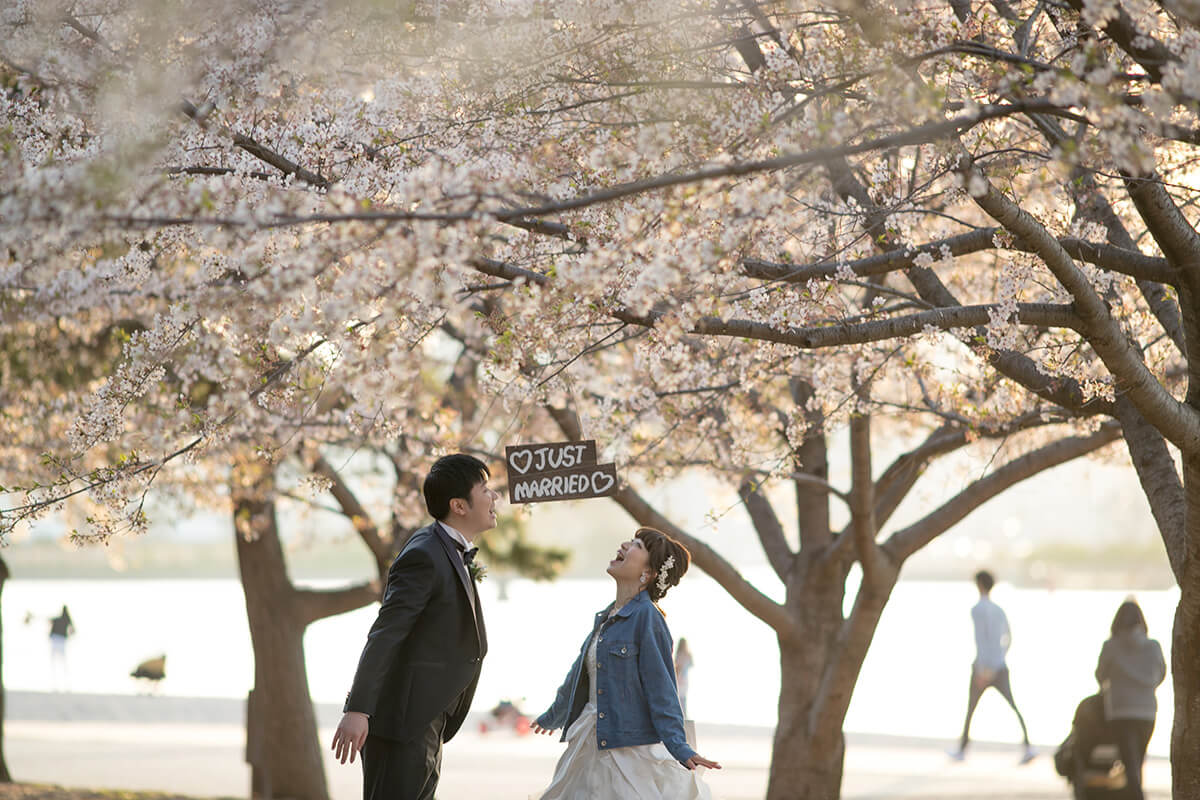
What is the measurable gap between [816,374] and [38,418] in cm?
580

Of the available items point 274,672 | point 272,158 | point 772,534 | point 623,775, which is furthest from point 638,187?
point 274,672

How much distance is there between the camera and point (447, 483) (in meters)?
4.71

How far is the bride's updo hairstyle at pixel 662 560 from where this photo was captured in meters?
5.16

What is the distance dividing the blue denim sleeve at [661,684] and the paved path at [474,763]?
17.4 ft

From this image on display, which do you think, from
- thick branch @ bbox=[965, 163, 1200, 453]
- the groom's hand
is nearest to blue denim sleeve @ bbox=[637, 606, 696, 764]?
the groom's hand

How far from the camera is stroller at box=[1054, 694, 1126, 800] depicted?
26.2ft

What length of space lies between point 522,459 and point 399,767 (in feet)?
4.69

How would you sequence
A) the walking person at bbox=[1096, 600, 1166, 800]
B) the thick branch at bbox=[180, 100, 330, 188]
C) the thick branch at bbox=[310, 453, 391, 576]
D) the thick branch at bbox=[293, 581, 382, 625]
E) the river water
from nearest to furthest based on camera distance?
the thick branch at bbox=[180, 100, 330, 188] → the walking person at bbox=[1096, 600, 1166, 800] → the thick branch at bbox=[310, 453, 391, 576] → the thick branch at bbox=[293, 581, 382, 625] → the river water

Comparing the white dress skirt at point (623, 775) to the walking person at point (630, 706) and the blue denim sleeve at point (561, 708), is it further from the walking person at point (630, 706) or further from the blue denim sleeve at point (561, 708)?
the blue denim sleeve at point (561, 708)

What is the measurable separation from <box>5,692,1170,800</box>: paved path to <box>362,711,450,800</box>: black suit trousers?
5.66m

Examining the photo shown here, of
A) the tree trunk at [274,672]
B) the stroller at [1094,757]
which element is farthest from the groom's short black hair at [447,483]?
the tree trunk at [274,672]

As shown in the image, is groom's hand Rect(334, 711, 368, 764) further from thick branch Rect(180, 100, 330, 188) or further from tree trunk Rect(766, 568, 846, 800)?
tree trunk Rect(766, 568, 846, 800)

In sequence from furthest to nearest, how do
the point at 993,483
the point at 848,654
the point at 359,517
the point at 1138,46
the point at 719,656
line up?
1. the point at 719,656
2. the point at 359,517
3. the point at 848,654
4. the point at 993,483
5. the point at 1138,46

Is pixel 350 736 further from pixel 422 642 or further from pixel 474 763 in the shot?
pixel 474 763
